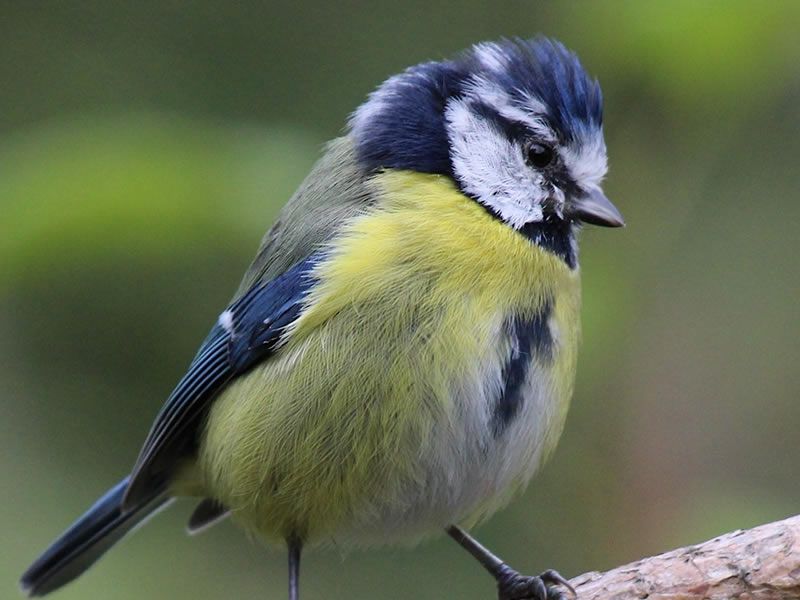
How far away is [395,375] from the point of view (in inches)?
104

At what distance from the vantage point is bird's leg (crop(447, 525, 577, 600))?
2.78 metres

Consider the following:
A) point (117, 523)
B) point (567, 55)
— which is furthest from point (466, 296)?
point (117, 523)

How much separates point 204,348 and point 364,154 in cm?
67

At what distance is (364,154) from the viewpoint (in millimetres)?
3033

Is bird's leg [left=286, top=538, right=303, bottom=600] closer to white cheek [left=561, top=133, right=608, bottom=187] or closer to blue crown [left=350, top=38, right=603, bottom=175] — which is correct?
blue crown [left=350, top=38, right=603, bottom=175]

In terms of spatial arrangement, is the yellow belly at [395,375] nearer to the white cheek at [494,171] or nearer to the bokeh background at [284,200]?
the white cheek at [494,171]

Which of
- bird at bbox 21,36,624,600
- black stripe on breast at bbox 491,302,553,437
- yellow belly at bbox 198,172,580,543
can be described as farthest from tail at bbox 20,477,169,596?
black stripe on breast at bbox 491,302,553,437

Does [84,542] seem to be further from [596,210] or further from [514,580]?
[596,210]

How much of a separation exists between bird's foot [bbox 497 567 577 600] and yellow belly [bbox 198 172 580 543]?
0.77 ft

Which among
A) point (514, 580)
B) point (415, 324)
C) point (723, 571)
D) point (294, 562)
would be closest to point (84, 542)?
point (294, 562)

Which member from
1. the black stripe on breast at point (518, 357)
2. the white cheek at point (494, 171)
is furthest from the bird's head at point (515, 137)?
the black stripe on breast at point (518, 357)

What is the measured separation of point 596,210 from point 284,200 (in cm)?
77

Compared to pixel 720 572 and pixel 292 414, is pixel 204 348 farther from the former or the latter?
pixel 720 572

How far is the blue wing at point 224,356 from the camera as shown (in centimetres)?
289
